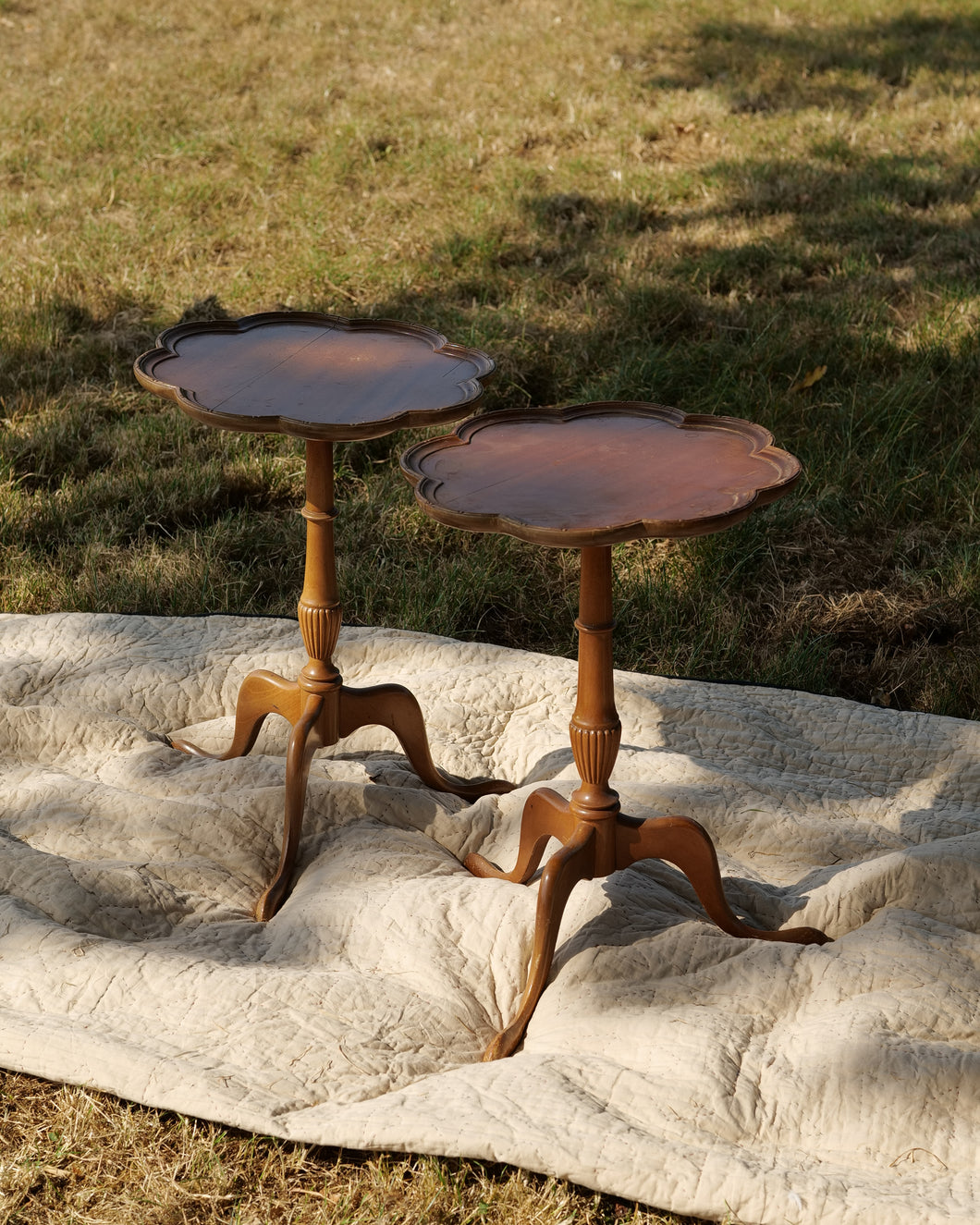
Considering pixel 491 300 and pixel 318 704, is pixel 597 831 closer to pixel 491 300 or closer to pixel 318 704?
pixel 318 704

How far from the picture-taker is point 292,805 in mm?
2646

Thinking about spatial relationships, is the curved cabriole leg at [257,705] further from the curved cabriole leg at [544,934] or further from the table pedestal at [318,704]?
the curved cabriole leg at [544,934]

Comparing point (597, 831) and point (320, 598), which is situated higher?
point (320, 598)

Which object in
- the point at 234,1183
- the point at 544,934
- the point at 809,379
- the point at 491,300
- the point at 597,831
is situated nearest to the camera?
the point at 234,1183

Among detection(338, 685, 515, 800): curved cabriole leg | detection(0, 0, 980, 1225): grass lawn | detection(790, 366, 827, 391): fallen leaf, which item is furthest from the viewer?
detection(790, 366, 827, 391): fallen leaf

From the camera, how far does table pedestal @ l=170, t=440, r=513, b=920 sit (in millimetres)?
2650

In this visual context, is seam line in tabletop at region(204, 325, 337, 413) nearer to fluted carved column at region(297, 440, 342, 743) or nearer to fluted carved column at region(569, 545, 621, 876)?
fluted carved column at region(297, 440, 342, 743)

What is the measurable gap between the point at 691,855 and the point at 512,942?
348 millimetres

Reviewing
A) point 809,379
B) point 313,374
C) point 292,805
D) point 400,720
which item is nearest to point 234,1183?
point 292,805

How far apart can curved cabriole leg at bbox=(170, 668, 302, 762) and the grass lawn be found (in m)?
0.80

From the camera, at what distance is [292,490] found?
4336mm

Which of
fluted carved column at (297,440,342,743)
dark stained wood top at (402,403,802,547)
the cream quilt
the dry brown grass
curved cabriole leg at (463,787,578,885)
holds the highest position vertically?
dark stained wood top at (402,403,802,547)

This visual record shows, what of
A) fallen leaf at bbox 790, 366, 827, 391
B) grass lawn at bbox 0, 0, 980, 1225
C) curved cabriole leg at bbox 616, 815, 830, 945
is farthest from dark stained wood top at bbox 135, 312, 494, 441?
fallen leaf at bbox 790, 366, 827, 391

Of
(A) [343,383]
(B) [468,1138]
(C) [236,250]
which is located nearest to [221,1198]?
(B) [468,1138]
